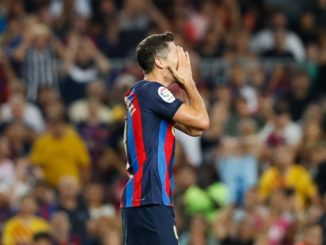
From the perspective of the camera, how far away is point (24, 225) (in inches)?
521

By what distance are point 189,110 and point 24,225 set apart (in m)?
5.91

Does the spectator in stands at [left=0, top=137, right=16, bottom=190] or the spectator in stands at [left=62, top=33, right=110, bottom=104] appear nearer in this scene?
the spectator in stands at [left=0, top=137, right=16, bottom=190]

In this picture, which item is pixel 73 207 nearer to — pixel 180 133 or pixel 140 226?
pixel 180 133

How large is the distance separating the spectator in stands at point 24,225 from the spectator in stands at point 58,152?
1638 millimetres

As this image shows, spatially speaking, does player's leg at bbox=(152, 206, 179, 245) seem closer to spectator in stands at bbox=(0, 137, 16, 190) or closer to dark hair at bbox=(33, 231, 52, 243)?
dark hair at bbox=(33, 231, 52, 243)

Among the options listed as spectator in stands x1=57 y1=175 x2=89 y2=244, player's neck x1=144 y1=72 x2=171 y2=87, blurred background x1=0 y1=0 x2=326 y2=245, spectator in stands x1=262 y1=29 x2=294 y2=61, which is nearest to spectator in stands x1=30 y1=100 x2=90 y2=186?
blurred background x1=0 y1=0 x2=326 y2=245

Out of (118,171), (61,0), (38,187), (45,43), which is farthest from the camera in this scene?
(61,0)

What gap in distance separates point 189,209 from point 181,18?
16.4 ft

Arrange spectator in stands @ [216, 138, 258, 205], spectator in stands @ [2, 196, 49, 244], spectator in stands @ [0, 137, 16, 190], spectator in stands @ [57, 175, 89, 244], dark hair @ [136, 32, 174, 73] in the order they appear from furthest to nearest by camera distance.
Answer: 1. spectator in stands @ [216, 138, 258, 205]
2. spectator in stands @ [0, 137, 16, 190]
3. spectator in stands @ [57, 175, 89, 244]
4. spectator in stands @ [2, 196, 49, 244]
5. dark hair @ [136, 32, 174, 73]

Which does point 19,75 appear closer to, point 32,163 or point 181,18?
point 32,163

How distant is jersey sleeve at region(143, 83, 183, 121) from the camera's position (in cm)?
774

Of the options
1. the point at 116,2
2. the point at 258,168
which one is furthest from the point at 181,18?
the point at 258,168

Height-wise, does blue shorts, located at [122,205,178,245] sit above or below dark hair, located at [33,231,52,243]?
above

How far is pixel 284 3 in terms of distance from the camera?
19016mm
